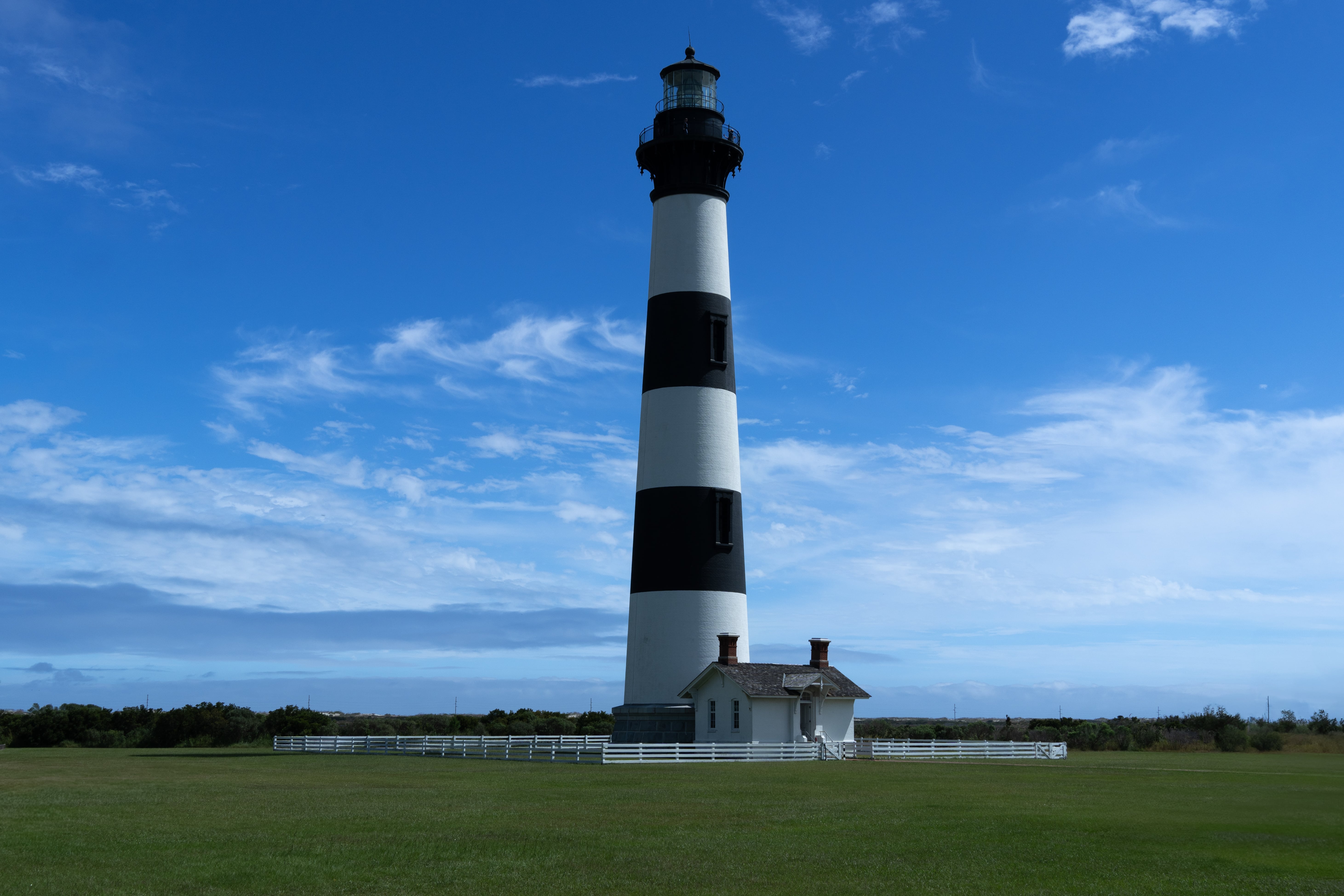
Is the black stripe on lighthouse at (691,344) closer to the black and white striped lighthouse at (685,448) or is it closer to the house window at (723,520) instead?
the black and white striped lighthouse at (685,448)

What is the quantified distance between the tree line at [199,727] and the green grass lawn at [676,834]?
2782cm

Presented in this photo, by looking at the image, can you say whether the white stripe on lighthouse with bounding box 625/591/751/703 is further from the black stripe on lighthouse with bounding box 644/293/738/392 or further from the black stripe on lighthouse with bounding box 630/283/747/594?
the black stripe on lighthouse with bounding box 644/293/738/392

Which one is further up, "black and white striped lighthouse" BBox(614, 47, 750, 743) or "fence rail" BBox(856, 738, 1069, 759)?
"black and white striped lighthouse" BBox(614, 47, 750, 743)

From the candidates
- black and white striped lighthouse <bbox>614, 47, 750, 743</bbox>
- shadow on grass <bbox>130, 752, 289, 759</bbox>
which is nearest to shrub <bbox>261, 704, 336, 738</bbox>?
shadow on grass <bbox>130, 752, 289, 759</bbox>

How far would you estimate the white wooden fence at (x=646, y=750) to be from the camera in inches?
1291

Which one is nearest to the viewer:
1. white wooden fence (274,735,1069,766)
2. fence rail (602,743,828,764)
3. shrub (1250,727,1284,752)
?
fence rail (602,743,828,764)

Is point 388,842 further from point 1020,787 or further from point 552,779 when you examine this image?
point 1020,787

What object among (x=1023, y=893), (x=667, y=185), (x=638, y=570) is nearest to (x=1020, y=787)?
(x=1023, y=893)

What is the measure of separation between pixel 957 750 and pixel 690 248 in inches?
751

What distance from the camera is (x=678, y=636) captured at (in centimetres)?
3584

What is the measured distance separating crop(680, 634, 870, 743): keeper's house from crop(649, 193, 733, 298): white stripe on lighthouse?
11.6 m

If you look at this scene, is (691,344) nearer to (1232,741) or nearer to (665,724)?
(665,724)

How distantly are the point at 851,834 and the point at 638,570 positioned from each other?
2189cm

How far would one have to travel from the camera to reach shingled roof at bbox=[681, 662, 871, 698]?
3497 cm
